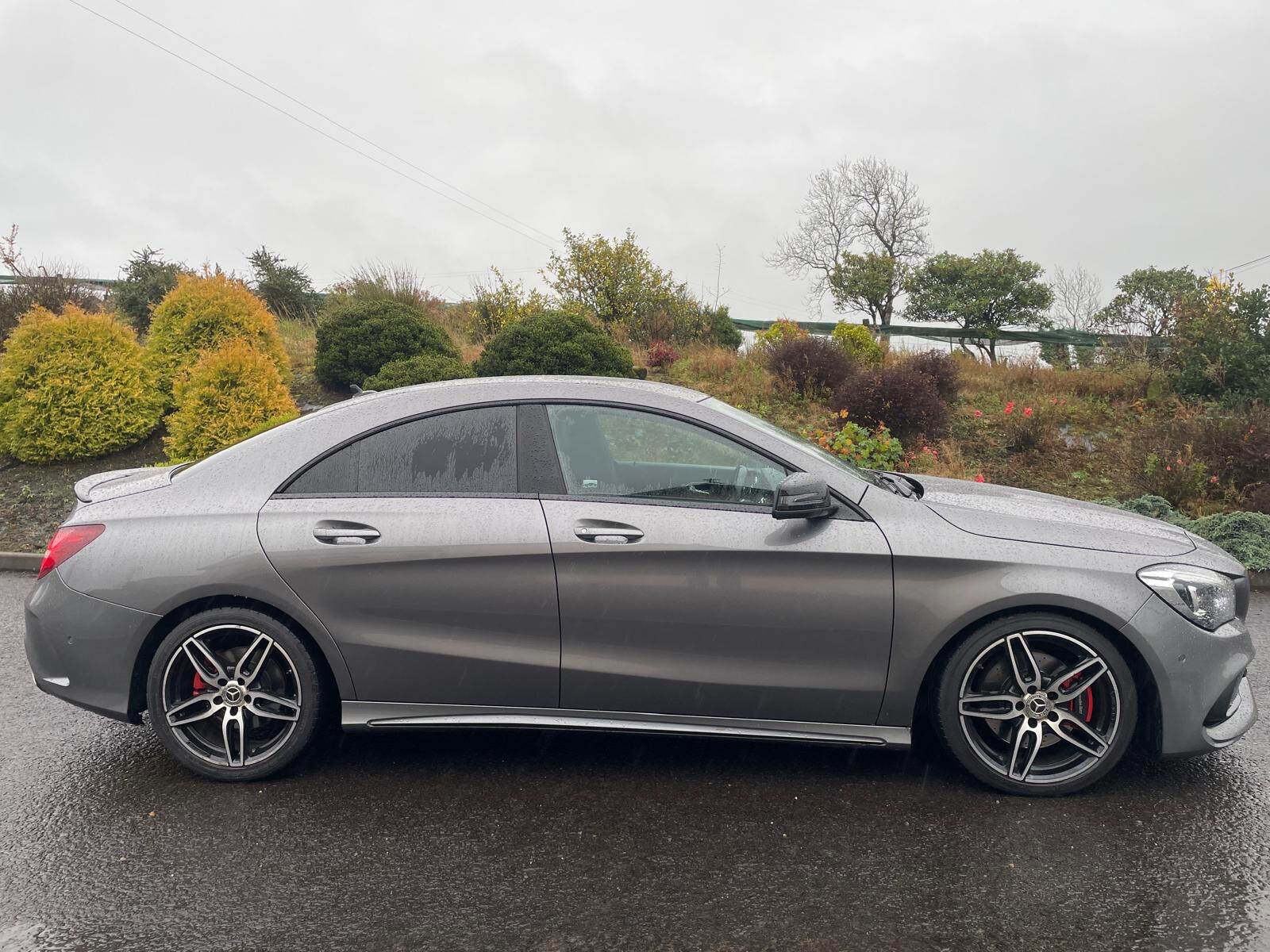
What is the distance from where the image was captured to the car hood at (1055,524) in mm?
3514

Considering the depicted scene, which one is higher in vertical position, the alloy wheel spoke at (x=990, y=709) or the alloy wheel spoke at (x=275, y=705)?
the alloy wheel spoke at (x=990, y=709)

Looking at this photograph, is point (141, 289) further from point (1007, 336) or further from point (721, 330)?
point (1007, 336)

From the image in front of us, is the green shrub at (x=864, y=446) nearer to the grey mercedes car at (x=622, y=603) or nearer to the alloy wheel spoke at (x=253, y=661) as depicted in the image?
the grey mercedes car at (x=622, y=603)

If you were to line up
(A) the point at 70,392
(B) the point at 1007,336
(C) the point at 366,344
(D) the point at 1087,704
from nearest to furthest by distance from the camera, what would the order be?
(D) the point at 1087,704 → (A) the point at 70,392 → (C) the point at 366,344 → (B) the point at 1007,336

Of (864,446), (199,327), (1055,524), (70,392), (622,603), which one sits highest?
(199,327)

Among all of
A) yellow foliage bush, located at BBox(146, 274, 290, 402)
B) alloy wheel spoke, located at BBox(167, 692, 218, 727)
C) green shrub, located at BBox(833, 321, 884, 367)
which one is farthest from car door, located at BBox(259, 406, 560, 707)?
green shrub, located at BBox(833, 321, 884, 367)

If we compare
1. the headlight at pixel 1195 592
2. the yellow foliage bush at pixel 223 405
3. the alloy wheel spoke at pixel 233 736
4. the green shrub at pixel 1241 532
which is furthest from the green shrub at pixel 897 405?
the alloy wheel spoke at pixel 233 736

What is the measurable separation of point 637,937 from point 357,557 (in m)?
1.73

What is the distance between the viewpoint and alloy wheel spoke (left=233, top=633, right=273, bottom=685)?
360cm

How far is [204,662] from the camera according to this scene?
3635mm

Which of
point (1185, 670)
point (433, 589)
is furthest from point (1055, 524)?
point (433, 589)

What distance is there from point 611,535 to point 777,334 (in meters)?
11.9

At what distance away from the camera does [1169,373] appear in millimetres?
12133

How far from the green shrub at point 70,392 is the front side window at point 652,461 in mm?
8530
